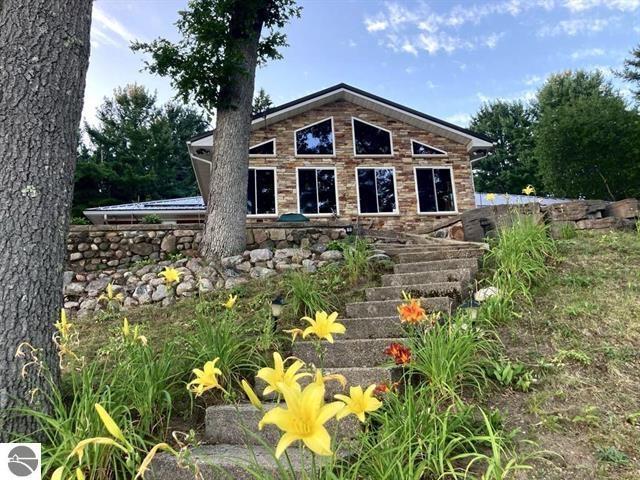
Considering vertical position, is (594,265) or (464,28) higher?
(464,28)

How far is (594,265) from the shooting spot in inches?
147

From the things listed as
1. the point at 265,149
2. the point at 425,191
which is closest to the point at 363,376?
the point at 265,149

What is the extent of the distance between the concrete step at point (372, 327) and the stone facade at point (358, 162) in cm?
806

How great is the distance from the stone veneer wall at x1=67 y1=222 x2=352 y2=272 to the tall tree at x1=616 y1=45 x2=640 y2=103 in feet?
56.1

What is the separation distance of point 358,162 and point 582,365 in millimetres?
9765

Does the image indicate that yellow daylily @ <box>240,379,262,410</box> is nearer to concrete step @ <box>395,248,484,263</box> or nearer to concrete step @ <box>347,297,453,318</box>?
concrete step @ <box>347,297,453,318</box>

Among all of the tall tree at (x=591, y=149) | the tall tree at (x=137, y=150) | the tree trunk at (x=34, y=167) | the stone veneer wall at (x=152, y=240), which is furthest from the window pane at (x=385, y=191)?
the tall tree at (x=137, y=150)

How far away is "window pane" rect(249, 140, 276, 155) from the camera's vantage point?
11.4 meters

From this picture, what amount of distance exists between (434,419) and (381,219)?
9798mm

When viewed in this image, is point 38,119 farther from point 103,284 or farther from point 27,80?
point 103,284

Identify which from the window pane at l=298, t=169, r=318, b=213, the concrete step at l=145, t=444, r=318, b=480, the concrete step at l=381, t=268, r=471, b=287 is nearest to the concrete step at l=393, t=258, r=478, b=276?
the concrete step at l=381, t=268, r=471, b=287

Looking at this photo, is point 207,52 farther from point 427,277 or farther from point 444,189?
point 444,189

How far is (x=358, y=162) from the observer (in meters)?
11.7

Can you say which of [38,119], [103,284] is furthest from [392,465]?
[103,284]
